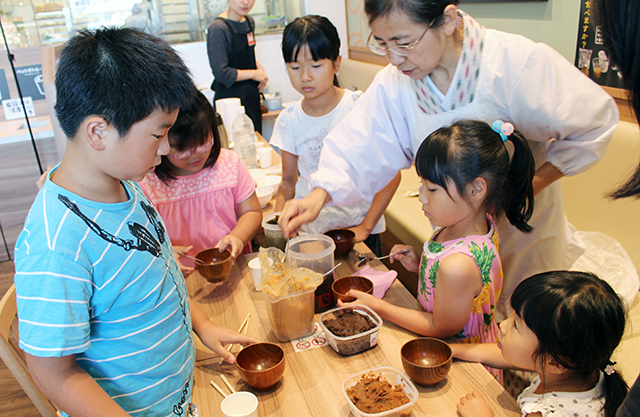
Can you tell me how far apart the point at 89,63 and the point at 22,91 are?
3.39 metres

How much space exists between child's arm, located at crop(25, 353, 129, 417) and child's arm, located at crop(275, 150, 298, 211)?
4.67 ft

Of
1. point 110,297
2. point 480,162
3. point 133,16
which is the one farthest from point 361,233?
point 133,16

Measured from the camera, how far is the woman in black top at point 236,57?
13.8 feet

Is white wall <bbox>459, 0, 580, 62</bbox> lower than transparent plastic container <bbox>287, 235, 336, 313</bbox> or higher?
higher

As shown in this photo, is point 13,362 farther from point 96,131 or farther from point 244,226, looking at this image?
point 244,226

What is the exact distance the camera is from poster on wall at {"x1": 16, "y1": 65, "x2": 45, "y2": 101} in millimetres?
3580

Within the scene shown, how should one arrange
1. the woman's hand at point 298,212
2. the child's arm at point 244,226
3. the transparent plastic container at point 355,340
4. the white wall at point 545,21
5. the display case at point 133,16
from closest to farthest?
1. the transparent plastic container at point 355,340
2. the woman's hand at point 298,212
3. the child's arm at point 244,226
4. the white wall at point 545,21
5. the display case at point 133,16

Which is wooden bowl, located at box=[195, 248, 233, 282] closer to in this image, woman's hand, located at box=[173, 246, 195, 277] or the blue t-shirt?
woman's hand, located at box=[173, 246, 195, 277]

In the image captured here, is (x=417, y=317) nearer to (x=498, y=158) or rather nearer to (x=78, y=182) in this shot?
(x=498, y=158)

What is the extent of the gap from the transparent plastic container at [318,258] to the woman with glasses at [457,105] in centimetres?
7

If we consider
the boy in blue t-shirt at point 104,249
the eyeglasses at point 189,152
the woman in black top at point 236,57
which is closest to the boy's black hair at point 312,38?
the eyeglasses at point 189,152

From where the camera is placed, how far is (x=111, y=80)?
84 centimetres

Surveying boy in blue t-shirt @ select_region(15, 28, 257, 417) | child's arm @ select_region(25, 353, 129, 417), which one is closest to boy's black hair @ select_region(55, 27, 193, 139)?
boy in blue t-shirt @ select_region(15, 28, 257, 417)

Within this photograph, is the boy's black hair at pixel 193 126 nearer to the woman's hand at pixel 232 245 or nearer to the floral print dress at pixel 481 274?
the woman's hand at pixel 232 245
